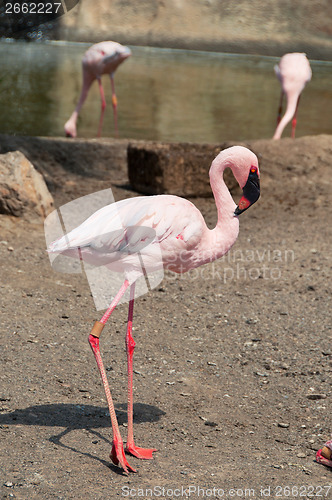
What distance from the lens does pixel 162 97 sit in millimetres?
17984

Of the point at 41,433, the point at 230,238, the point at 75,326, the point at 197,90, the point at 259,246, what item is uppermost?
the point at 230,238

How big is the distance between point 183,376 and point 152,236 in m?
1.20

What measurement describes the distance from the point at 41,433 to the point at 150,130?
31.9 feet

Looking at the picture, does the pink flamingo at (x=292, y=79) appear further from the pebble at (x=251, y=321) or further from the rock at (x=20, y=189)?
the pebble at (x=251, y=321)

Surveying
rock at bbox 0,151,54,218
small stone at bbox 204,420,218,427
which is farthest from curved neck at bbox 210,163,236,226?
rock at bbox 0,151,54,218

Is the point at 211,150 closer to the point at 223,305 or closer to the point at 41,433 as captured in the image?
the point at 223,305

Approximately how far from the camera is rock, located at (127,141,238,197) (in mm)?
7609

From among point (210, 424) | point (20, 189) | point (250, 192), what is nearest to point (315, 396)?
point (210, 424)

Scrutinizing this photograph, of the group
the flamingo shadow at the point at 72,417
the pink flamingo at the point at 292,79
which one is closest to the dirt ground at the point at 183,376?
the flamingo shadow at the point at 72,417

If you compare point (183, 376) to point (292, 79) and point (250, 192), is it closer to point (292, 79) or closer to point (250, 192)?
point (250, 192)

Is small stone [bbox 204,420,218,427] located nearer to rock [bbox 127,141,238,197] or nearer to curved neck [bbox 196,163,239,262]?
curved neck [bbox 196,163,239,262]

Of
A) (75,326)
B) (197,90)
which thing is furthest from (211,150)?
(197,90)

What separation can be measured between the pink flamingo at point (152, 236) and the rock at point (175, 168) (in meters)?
4.19

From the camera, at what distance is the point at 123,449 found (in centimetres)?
306
